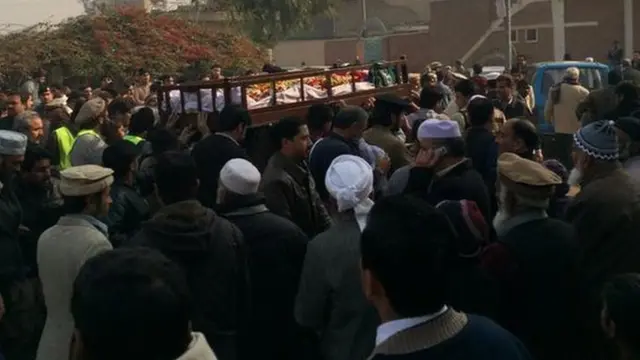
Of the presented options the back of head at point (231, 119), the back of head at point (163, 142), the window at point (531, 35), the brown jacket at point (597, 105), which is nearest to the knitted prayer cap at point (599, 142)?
the back of head at point (231, 119)

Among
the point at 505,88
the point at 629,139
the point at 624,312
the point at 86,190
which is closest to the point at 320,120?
the point at 629,139

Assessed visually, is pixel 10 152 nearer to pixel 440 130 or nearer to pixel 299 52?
pixel 440 130

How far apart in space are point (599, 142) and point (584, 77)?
37.8 ft

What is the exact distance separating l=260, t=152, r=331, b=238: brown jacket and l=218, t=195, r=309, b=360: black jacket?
37.6 inches

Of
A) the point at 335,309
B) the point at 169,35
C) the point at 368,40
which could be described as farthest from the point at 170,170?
the point at 368,40

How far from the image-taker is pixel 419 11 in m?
48.5

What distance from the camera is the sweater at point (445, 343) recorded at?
2602 mm

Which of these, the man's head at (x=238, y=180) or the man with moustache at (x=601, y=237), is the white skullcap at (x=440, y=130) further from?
the man's head at (x=238, y=180)

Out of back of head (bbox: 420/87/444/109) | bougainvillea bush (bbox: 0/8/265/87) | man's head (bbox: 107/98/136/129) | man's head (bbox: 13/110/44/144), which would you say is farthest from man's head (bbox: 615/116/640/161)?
bougainvillea bush (bbox: 0/8/265/87)

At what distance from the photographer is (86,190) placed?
468cm

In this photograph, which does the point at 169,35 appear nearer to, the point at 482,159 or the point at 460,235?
the point at 482,159

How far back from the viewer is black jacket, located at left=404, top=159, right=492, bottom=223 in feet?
17.1

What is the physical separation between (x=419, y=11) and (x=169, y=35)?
24.1 m

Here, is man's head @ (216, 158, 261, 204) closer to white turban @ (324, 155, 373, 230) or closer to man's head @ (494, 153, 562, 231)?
white turban @ (324, 155, 373, 230)
